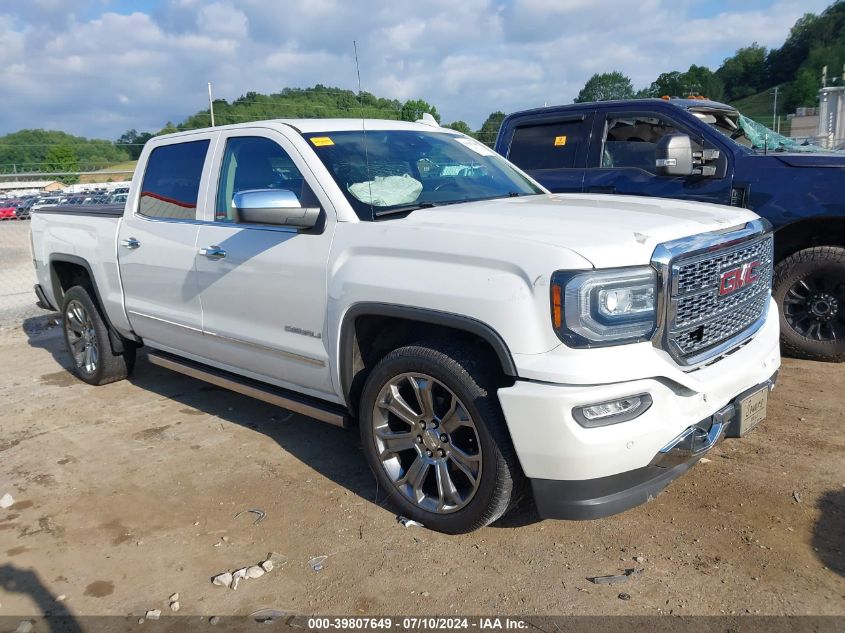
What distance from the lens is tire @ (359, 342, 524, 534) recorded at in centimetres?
296

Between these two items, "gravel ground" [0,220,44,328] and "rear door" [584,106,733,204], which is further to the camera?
"gravel ground" [0,220,44,328]

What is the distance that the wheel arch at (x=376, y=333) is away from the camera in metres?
3.09

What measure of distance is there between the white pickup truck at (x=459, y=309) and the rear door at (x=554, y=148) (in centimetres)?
176

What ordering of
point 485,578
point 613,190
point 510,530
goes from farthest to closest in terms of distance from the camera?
point 613,190, point 510,530, point 485,578

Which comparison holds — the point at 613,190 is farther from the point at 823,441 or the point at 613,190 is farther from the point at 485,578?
the point at 485,578

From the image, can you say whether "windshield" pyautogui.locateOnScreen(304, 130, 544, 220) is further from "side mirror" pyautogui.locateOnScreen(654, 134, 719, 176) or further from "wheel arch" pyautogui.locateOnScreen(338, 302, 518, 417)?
"side mirror" pyautogui.locateOnScreen(654, 134, 719, 176)

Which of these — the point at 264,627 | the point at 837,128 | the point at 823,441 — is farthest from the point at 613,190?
the point at 837,128

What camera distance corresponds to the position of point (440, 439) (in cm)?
323

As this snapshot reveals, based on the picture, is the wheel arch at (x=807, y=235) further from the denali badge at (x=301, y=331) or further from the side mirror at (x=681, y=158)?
the denali badge at (x=301, y=331)

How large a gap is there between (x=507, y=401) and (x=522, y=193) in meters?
1.86

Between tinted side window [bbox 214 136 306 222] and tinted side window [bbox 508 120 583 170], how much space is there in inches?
126

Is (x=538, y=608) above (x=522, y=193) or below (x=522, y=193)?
below

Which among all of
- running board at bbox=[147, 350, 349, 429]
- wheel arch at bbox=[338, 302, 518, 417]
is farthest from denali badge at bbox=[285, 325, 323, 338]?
running board at bbox=[147, 350, 349, 429]

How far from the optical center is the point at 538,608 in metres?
2.76
